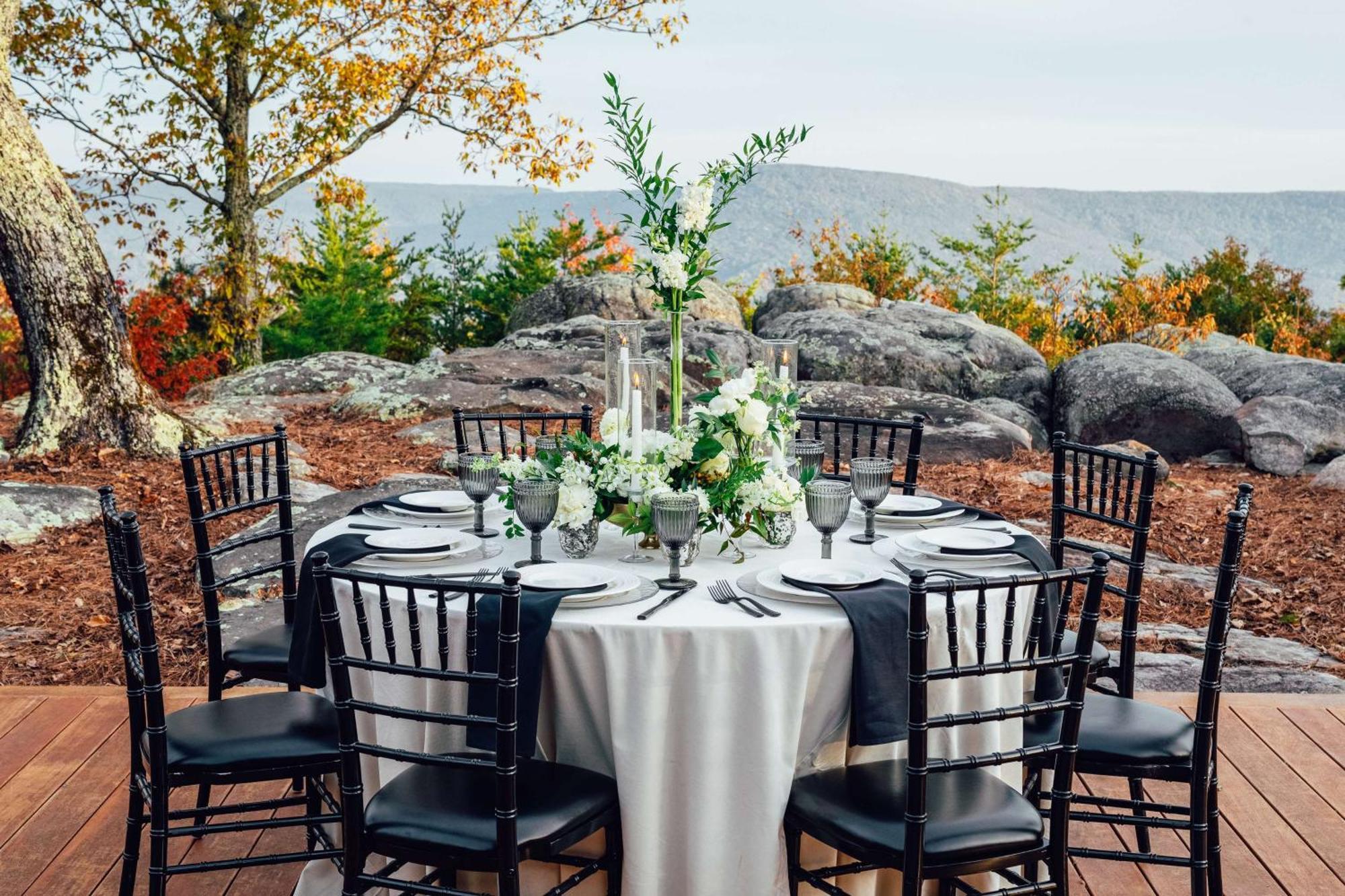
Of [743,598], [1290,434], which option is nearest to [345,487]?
[743,598]

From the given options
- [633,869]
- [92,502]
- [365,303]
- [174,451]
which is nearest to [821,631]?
[633,869]

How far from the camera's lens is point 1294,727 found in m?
3.80

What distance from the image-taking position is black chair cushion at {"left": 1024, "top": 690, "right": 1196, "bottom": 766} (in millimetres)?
2533

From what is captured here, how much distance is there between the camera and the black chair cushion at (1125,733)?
2.53 m

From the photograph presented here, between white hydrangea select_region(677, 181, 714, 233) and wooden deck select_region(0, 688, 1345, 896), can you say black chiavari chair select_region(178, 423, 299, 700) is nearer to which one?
wooden deck select_region(0, 688, 1345, 896)

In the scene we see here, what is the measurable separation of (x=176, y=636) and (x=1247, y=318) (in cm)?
1378

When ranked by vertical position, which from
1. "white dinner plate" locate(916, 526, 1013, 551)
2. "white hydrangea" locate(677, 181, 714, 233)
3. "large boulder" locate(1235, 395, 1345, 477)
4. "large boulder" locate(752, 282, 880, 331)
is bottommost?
"large boulder" locate(1235, 395, 1345, 477)

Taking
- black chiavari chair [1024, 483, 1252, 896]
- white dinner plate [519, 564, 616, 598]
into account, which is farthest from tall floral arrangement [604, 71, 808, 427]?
black chiavari chair [1024, 483, 1252, 896]

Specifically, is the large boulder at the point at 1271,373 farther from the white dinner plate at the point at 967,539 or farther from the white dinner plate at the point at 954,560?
the white dinner plate at the point at 954,560

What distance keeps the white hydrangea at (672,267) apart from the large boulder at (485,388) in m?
5.07

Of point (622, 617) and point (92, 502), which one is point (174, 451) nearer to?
point (92, 502)

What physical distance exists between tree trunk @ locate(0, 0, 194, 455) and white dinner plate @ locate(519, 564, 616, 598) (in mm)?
5404

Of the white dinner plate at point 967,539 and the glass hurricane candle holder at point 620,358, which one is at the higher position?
the glass hurricane candle holder at point 620,358

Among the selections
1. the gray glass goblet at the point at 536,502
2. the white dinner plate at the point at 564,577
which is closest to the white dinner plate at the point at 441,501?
the gray glass goblet at the point at 536,502
